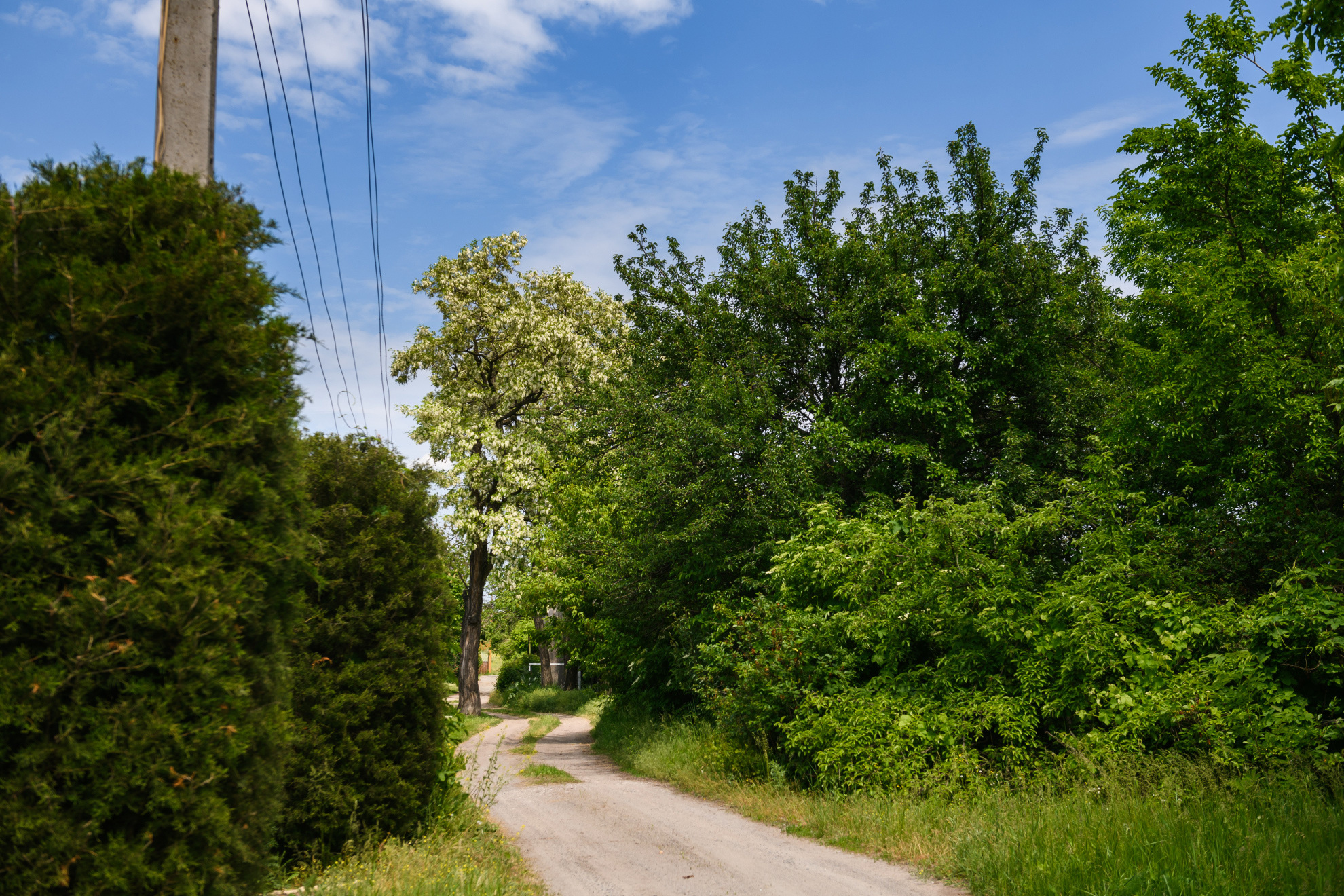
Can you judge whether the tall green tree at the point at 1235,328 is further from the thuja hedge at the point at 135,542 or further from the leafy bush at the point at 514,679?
the leafy bush at the point at 514,679

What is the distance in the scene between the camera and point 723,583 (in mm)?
→ 16922

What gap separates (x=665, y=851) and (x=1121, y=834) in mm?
4407

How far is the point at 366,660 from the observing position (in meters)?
7.04

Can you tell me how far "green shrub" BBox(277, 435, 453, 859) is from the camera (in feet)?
21.7

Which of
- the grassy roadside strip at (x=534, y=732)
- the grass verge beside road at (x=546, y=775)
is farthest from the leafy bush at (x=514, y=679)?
the grass verge beside road at (x=546, y=775)

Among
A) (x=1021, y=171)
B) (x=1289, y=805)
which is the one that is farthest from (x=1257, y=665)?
(x=1021, y=171)

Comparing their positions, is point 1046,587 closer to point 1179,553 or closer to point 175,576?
point 1179,553

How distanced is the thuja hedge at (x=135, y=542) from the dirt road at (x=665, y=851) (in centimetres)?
453

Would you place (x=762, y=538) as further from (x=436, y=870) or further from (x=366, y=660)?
(x=436, y=870)

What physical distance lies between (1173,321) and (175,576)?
16.3 metres

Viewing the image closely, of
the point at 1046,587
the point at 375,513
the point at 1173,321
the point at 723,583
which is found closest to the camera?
the point at 375,513

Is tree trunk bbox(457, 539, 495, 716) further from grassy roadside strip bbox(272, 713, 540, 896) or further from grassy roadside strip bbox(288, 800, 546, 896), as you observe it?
→ grassy roadside strip bbox(288, 800, 546, 896)

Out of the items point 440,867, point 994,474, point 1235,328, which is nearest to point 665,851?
point 440,867

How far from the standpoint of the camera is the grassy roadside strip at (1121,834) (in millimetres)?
5844
